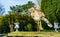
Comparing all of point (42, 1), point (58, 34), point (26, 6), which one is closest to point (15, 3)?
point (26, 6)

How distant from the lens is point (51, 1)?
3.18 m

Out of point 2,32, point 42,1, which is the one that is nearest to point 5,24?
point 2,32

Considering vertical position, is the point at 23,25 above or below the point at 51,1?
below

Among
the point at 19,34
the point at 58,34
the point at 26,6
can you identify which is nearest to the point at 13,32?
the point at 19,34

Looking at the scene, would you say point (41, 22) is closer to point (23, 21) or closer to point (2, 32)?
point (23, 21)

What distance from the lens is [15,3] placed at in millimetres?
3219

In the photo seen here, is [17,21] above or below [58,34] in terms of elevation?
above

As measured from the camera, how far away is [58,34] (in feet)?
10.2

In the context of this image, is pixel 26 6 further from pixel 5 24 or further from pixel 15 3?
pixel 5 24

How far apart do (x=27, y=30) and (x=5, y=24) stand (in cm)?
32

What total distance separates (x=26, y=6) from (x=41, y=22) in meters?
0.31

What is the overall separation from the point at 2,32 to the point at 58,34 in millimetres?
773

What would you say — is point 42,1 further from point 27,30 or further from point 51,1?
point 27,30

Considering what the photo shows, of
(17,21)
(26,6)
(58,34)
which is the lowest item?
(58,34)
